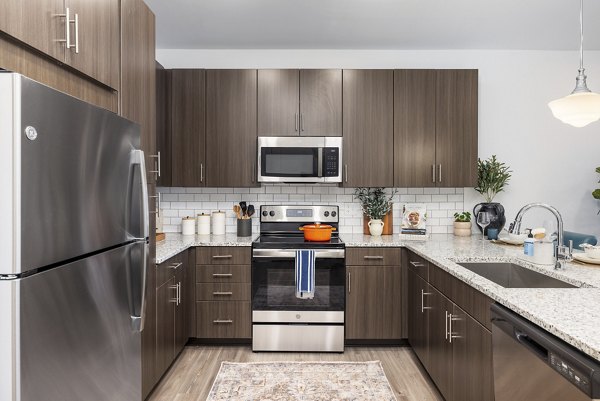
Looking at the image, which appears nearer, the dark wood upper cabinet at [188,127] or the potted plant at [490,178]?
the dark wood upper cabinet at [188,127]

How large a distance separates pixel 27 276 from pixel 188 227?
2.53 meters

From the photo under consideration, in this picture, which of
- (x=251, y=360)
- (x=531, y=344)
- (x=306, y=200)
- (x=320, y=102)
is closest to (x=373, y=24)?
(x=320, y=102)

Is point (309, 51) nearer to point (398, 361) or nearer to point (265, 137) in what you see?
point (265, 137)

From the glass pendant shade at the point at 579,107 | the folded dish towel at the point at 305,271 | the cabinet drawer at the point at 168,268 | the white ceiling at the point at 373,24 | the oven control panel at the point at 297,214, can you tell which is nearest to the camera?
the glass pendant shade at the point at 579,107

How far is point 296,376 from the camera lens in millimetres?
2732

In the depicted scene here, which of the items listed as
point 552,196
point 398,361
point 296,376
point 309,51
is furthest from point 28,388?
point 552,196

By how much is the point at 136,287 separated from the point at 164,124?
201 centimetres

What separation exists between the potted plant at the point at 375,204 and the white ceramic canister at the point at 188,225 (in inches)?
60.0

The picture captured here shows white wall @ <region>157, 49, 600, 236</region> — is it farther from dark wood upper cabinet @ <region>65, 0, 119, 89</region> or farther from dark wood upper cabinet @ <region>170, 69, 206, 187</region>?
dark wood upper cabinet @ <region>65, 0, 119, 89</region>

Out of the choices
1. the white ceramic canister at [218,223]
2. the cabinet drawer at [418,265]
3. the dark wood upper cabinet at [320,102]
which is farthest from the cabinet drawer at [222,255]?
the cabinet drawer at [418,265]

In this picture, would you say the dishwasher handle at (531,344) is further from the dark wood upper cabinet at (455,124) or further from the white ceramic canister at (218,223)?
the white ceramic canister at (218,223)

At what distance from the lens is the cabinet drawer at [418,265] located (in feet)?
8.82

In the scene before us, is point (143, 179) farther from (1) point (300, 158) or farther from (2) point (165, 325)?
(1) point (300, 158)

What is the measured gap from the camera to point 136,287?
1714mm
